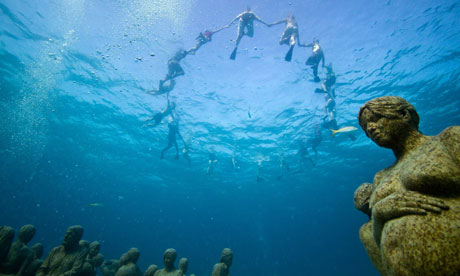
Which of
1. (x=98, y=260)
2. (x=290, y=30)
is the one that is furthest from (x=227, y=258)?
(x=290, y=30)

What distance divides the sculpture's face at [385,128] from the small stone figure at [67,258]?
6.58m

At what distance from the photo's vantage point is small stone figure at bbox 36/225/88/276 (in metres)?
4.75

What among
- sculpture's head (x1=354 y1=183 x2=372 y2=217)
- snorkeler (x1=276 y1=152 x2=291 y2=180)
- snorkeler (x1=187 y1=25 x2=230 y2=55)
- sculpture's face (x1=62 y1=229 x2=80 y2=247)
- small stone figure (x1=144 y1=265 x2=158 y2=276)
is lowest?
small stone figure (x1=144 y1=265 x2=158 y2=276)

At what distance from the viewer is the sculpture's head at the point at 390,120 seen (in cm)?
197

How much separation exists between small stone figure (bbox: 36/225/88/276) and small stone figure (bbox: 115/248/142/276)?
3.21 feet

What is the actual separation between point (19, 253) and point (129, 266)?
3.03 m

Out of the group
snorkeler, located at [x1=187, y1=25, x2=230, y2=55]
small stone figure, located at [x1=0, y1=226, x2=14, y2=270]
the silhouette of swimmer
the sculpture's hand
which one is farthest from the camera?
the silhouette of swimmer

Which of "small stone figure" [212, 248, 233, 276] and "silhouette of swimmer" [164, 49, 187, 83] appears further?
"silhouette of swimmer" [164, 49, 187, 83]

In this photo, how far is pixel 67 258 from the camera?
192 inches

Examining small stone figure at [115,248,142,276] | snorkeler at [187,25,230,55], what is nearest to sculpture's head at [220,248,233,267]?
small stone figure at [115,248,142,276]

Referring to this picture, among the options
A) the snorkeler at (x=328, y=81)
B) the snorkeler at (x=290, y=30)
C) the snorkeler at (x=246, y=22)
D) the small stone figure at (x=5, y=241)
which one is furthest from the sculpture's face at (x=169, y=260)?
the snorkeler at (x=328, y=81)

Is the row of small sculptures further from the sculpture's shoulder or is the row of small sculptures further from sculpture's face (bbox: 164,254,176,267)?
the sculpture's shoulder

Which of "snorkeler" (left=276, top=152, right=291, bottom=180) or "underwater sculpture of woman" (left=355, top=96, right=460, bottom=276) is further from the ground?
"snorkeler" (left=276, top=152, right=291, bottom=180)

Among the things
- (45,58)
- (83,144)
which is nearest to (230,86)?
(45,58)
